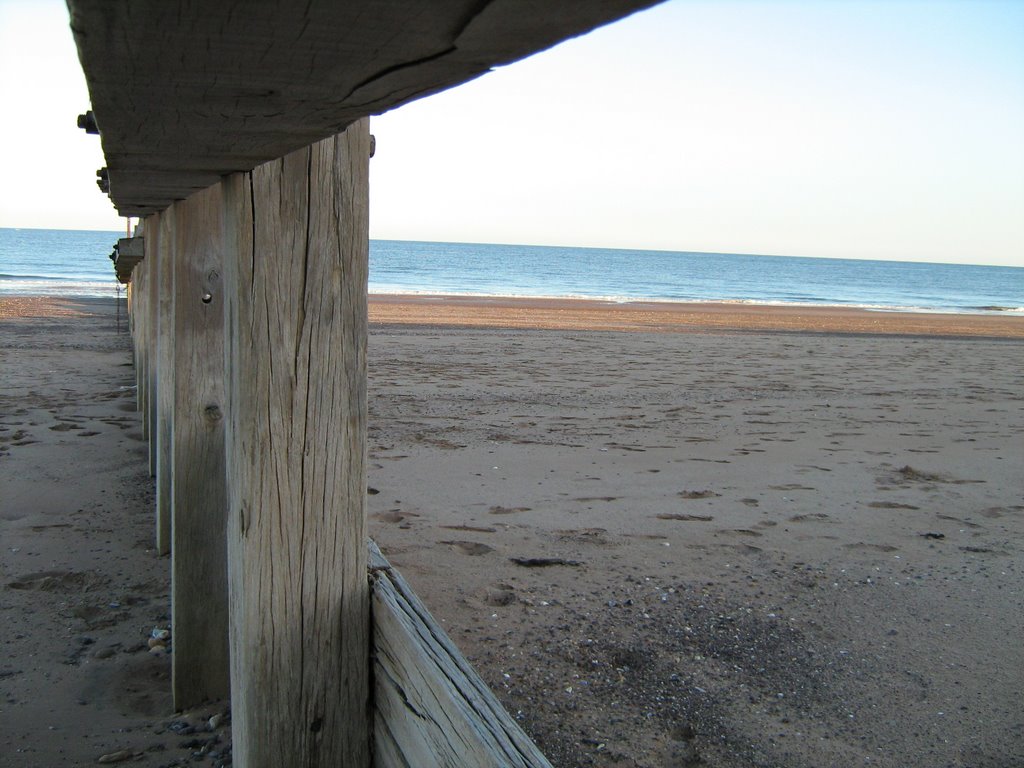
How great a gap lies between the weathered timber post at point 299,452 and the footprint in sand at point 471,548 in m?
2.53

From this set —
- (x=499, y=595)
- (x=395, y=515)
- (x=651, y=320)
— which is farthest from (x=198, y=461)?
(x=651, y=320)

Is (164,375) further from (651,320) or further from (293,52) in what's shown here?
(651,320)

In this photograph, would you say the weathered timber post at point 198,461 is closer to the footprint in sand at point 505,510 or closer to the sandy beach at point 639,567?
the sandy beach at point 639,567

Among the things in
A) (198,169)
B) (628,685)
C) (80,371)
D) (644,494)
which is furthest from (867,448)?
(80,371)

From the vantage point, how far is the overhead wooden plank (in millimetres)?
625

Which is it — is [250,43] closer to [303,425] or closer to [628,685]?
[303,425]

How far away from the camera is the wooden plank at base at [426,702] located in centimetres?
139

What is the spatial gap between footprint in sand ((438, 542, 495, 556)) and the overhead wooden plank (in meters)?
3.48

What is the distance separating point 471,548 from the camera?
4438 mm

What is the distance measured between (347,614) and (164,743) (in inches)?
56.8

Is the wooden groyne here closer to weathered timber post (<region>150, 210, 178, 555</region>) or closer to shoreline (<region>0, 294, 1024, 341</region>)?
weathered timber post (<region>150, 210, 178, 555</region>)

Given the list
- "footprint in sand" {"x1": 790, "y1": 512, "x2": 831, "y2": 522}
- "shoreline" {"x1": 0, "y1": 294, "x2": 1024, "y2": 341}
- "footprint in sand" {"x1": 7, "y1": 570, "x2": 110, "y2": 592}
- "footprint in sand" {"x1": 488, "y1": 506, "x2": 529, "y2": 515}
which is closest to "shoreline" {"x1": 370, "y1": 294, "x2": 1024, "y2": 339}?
"shoreline" {"x1": 0, "y1": 294, "x2": 1024, "y2": 341}

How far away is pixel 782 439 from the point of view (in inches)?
290

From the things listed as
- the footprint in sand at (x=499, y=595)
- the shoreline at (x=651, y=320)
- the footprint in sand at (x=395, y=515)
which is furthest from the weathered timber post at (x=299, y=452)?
the shoreline at (x=651, y=320)
